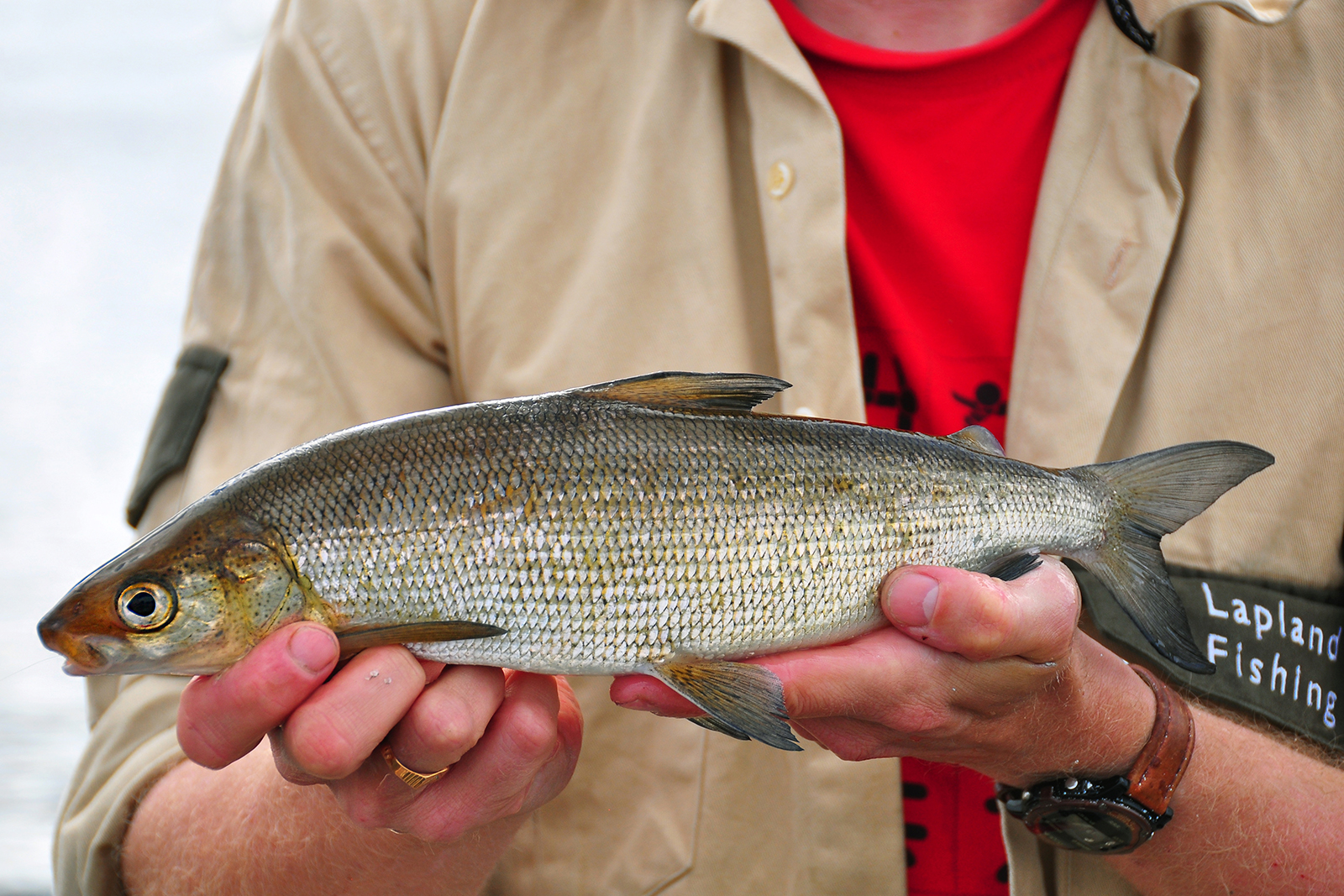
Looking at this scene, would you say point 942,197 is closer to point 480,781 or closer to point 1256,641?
point 1256,641

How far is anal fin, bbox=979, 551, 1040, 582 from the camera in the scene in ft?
4.00

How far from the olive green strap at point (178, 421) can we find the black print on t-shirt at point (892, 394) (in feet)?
3.50

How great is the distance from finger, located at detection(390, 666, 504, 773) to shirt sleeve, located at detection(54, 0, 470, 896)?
604 mm

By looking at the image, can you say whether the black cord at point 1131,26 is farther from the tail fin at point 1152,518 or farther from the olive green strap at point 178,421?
the olive green strap at point 178,421

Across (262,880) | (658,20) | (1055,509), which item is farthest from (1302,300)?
(262,880)

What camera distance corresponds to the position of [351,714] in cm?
102

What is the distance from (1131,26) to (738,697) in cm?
127

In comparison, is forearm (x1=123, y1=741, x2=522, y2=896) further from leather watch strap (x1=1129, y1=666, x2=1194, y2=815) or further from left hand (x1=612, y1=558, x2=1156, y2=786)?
leather watch strap (x1=1129, y1=666, x2=1194, y2=815)

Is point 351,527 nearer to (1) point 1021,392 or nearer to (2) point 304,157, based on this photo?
(2) point 304,157

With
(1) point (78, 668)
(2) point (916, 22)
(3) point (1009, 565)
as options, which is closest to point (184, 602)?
(1) point (78, 668)

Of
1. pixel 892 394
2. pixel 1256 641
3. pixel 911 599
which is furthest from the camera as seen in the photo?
pixel 892 394

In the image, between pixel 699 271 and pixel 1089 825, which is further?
pixel 699 271

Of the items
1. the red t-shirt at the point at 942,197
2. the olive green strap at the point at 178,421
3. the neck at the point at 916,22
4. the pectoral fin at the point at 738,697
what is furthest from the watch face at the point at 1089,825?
the olive green strap at the point at 178,421

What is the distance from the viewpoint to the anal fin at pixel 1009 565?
1218 millimetres
